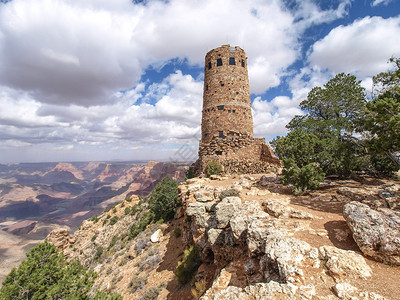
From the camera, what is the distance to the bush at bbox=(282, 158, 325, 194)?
1091cm

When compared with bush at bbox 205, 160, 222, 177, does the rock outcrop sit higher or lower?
lower

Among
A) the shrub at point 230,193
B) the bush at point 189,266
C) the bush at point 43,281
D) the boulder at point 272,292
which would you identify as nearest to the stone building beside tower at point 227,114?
the shrub at point 230,193

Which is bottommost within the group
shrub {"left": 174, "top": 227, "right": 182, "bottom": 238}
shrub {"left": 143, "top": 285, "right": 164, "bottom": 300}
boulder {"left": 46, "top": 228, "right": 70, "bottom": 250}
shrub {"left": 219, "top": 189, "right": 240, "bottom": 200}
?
boulder {"left": 46, "top": 228, "right": 70, "bottom": 250}

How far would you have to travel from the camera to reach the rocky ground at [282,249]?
14.6 feet

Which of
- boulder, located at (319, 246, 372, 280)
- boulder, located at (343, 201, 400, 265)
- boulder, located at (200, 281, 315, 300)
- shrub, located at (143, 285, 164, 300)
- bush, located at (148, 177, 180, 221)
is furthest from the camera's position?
bush, located at (148, 177, 180, 221)

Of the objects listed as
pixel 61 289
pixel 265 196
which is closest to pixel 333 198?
pixel 265 196

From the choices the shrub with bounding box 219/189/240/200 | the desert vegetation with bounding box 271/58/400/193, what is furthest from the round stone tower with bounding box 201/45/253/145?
the shrub with bounding box 219/189/240/200

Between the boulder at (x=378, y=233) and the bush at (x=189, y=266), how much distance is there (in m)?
7.88

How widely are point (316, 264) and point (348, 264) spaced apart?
0.73m

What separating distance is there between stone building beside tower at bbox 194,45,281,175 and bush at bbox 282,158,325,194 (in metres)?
10.2

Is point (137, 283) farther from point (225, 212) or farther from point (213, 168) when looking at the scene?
point (213, 168)

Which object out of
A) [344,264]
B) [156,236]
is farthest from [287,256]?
[156,236]

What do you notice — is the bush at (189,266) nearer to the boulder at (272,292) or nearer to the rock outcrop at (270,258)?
the rock outcrop at (270,258)

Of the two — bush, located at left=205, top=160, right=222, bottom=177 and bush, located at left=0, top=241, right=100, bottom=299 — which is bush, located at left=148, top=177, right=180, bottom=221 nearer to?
bush, located at left=205, top=160, right=222, bottom=177
